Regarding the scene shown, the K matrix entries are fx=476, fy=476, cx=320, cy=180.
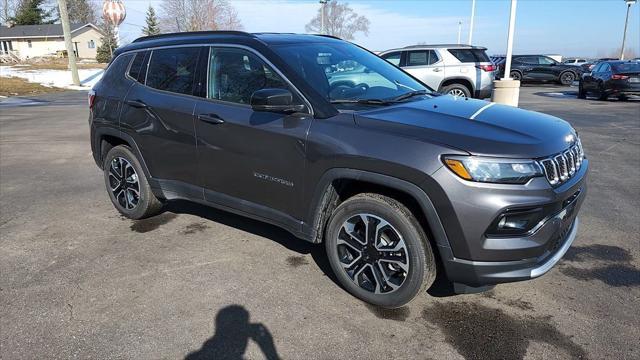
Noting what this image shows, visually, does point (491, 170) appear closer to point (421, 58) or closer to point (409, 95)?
point (409, 95)

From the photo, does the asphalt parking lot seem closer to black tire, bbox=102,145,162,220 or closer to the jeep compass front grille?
black tire, bbox=102,145,162,220

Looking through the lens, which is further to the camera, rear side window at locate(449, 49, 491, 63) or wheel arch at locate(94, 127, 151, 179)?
rear side window at locate(449, 49, 491, 63)

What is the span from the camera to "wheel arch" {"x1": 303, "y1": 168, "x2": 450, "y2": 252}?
113 inches

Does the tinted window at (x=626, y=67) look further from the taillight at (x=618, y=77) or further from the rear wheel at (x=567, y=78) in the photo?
the rear wheel at (x=567, y=78)

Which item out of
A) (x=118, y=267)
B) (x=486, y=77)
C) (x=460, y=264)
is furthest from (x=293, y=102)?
(x=486, y=77)

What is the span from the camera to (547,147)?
9.61ft

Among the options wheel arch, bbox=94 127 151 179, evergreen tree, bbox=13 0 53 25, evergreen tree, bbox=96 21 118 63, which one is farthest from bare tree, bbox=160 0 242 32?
wheel arch, bbox=94 127 151 179

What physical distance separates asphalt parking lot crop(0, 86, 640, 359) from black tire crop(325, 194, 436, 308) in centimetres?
13

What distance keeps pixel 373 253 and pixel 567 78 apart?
88.6 ft

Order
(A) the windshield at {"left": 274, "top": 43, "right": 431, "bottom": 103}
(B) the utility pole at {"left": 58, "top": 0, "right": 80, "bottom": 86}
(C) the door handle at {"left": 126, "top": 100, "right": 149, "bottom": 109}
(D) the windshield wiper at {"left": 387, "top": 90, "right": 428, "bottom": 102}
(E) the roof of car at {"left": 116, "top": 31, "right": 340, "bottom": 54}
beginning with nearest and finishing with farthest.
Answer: (A) the windshield at {"left": 274, "top": 43, "right": 431, "bottom": 103} < (D) the windshield wiper at {"left": 387, "top": 90, "right": 428, "bottom": 102} < (E) the roof of car at {"left": 116, "top": 31, "right": 340, "bottom": 54} < (C) the door handle at {"left": 126, "top": 100, "right": 149, "bottom": 109} < (B) the utility pole at {"left": 58, "top": 0, "right": 80, "bottom": 86}

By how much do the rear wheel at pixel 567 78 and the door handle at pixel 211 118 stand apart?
2682cm

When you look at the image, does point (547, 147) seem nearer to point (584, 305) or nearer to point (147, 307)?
point (584, 305)

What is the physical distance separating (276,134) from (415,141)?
1.08m

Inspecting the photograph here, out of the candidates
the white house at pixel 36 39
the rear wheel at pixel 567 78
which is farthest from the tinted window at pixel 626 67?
the white house at pixel 36 39
